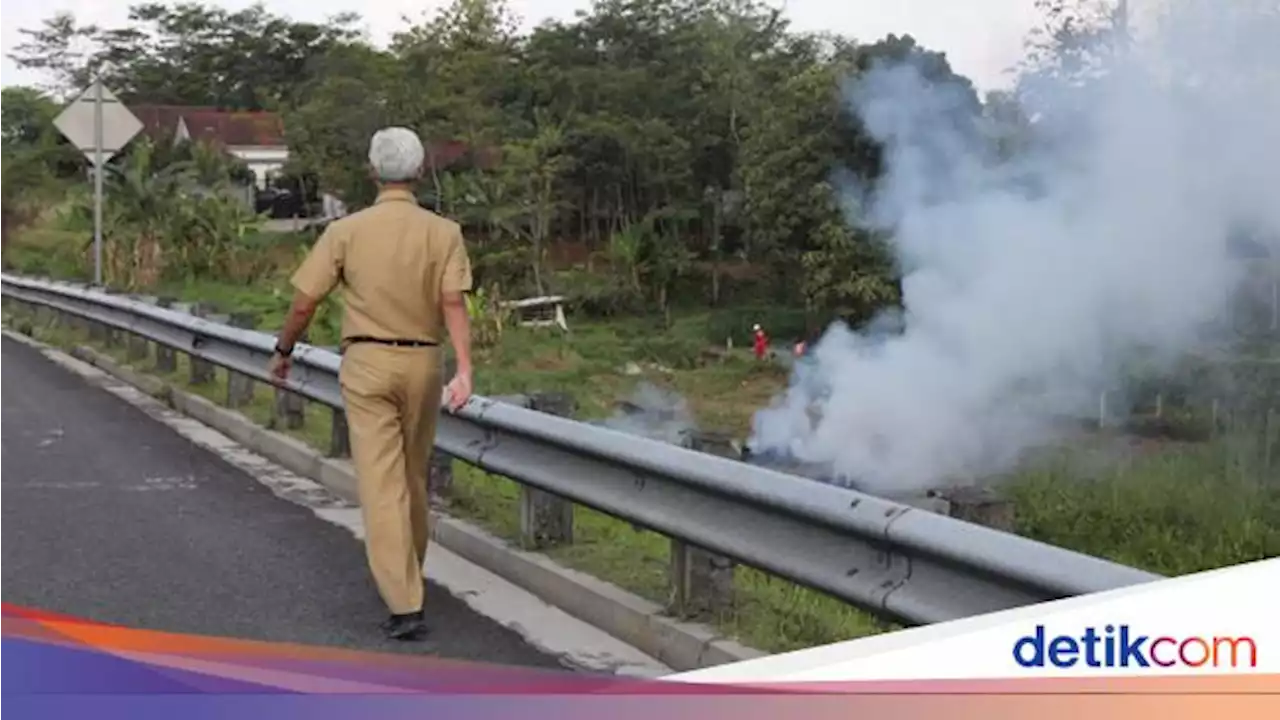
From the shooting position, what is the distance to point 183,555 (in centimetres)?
817

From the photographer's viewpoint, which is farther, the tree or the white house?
the white house

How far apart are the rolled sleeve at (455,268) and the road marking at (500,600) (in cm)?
133

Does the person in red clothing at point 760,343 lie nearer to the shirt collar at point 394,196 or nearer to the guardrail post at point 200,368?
the guardrail post at point 200,368

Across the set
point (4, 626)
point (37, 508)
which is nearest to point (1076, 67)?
point (37, 508)

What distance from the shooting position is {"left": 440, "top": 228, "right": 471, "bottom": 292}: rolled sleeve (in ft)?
22.0

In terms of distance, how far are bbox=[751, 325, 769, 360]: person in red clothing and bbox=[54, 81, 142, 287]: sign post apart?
547 inches

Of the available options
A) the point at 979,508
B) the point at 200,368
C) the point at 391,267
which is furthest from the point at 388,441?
Answer: the point at 200,368

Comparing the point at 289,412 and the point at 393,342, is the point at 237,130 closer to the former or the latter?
the point at 289,412

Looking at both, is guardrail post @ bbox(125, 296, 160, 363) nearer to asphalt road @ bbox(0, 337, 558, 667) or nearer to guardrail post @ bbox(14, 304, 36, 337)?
asphalt road @ bbox(0, 337, 558, 667)

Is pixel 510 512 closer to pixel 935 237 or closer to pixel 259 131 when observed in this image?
pixel 935 237

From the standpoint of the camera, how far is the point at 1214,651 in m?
3.90

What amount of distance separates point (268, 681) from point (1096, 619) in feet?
7.74

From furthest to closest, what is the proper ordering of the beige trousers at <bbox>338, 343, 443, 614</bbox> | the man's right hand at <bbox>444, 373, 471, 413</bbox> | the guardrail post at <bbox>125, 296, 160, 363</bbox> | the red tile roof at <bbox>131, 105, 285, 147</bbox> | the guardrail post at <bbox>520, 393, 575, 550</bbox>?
the red tile roof at <bbox>131, 105, 285, 147</bbox>, the guardrail post at <bbox>125, 296, 160, 363</bbox>, the guardrail post at <bbox>520, 393, 575, 550</bbox>, the man's right hand at <bbox>444, 373, 471, 413</bbox>, the beige trousers at <bbox>338, 343, 443, 614</bbox>

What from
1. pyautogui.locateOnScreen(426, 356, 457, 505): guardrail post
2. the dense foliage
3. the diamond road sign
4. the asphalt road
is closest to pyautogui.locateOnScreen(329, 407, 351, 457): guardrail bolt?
the asphalt road
